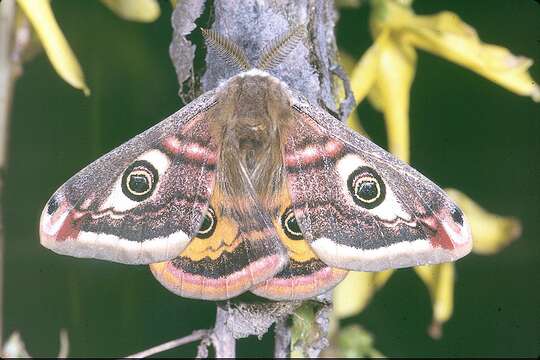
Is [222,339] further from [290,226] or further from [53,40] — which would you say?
[53,40]

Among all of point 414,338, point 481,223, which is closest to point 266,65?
point 481,223

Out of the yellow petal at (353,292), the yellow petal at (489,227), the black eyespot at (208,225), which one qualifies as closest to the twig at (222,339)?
the black eyespot at (208,225)

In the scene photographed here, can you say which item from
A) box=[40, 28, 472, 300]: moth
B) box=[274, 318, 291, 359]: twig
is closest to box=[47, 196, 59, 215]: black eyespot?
box=[40, 28, 472, 300]: moth

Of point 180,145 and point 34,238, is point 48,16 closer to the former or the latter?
point 180,145

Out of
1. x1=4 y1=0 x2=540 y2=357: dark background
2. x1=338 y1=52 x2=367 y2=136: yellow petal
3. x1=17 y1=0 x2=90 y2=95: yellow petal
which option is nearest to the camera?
x1=17 y1=0 x2=90 y2=95: yellow petal

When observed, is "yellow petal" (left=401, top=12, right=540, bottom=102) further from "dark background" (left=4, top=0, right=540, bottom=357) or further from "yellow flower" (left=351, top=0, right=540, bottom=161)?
"dark background" (left=4, top=0, right=540, bottom=357)

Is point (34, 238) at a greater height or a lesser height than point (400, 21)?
lesser
